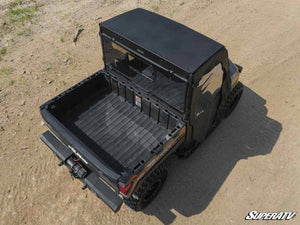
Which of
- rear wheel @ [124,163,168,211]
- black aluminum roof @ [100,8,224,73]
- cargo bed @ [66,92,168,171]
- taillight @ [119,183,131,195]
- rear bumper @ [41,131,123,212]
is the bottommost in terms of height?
rear wheel @ [124,163,168,211]

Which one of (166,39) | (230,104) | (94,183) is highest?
(166,39)

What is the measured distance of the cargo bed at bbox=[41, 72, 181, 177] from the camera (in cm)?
450

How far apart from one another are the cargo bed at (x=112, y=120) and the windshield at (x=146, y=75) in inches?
10.5

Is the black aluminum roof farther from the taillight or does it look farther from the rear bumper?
the rear bumper

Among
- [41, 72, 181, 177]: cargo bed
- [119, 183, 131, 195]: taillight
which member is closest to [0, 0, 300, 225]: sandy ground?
[41, 72, 181, 177]: cargo bed

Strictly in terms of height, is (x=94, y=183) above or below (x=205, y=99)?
below

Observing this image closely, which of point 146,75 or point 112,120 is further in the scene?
point 112,120

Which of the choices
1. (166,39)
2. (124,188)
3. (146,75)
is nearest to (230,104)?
(146,75)

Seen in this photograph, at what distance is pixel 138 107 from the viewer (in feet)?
16.7

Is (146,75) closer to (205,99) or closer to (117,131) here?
(205,99)

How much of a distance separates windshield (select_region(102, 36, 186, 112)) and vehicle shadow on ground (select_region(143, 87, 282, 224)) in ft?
5.50

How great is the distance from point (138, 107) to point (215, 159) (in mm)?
2040

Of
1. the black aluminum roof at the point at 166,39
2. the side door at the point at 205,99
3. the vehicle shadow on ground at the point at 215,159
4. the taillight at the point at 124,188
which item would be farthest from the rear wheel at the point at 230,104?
the taillight at the point at 124,188

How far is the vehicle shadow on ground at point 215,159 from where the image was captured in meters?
4.69
